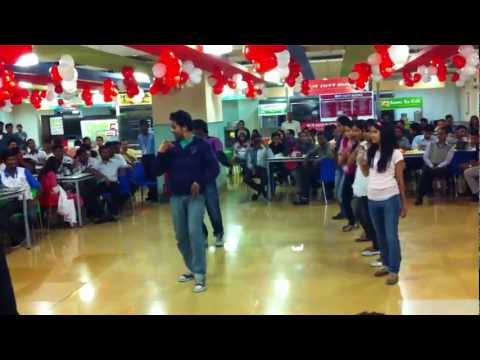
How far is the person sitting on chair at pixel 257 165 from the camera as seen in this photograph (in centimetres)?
983

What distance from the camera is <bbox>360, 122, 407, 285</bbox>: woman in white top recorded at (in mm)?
4504

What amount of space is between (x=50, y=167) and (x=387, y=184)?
16.9 feet

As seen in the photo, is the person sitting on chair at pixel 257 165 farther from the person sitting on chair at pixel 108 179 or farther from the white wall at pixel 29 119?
the white wall at pixel 29 119

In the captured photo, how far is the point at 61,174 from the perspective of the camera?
27.0ft

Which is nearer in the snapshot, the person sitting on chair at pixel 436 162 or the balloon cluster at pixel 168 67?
the balloon cluster at pixel 168 67

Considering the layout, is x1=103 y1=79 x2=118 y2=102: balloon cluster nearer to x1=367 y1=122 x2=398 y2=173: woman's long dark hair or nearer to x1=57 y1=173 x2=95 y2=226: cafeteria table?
x1=57 y1=173 x2=95 y2=226: cafeteria table

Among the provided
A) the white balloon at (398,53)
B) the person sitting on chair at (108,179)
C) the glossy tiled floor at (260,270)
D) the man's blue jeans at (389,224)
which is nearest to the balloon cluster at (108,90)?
the person sitting on chair at (108,179)

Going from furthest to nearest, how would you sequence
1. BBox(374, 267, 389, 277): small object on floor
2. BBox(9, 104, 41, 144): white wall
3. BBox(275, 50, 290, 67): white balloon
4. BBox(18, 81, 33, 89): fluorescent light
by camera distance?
BBox(9, 104, 41, 144): white wall, BBox(18, 81, 33, 89): fluorescent light, BBox(275, 50, 290, 67): white balloon, BBox(374, 267, 389, 277): small object on floor

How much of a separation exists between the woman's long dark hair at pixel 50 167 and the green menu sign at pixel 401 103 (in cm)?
1397

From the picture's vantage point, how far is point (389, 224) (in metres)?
4.55

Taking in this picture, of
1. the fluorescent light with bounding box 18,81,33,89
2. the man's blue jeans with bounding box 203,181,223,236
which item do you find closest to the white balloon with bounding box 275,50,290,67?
the man's blue jeans with bounding box 203,181,223,236

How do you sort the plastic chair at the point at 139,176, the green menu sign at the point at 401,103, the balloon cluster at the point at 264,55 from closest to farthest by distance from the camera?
the balloon cluster at the point at 264,55, the plastic chair at the point at 139,176, the green menu sign at the point at 401,103
